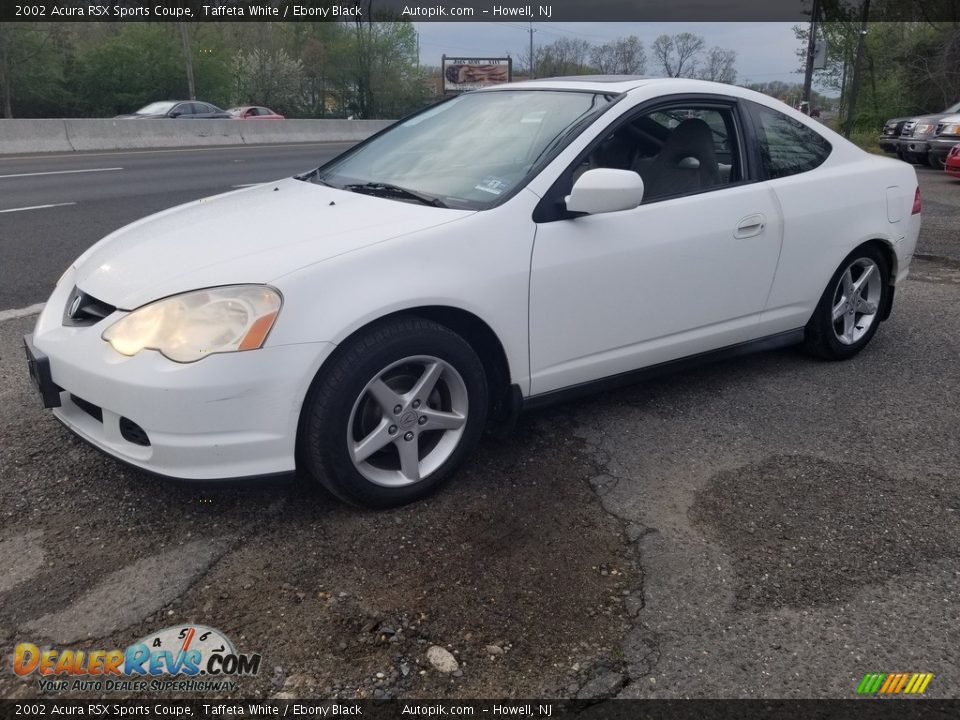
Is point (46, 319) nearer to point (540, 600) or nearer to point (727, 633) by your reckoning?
point (540, 600)

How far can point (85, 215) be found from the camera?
30.8 ft

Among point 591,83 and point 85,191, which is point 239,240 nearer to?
point 591,83

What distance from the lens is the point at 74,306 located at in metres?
3.27

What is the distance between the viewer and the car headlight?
2.82 meters

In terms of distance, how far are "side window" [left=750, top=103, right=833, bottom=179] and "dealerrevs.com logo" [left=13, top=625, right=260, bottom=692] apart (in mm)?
3293

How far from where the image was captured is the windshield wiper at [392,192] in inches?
139

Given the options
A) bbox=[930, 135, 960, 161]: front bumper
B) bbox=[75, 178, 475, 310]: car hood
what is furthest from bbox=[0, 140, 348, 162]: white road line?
bbox=[75, 178, 475, 310]: car hood

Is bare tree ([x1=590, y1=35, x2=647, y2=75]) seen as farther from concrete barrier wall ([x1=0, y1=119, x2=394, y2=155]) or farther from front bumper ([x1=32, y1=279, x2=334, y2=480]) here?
front bumper ([x1=32, y1=279, x2=334, y2=480])

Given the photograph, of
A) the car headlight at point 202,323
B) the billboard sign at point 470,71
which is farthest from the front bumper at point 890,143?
the billboard sign at point 470,71

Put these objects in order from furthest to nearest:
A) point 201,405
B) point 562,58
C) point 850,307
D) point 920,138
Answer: point 562,58 → point 920,138 → point 850,307 → point 201,405

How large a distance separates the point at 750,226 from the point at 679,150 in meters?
0.49

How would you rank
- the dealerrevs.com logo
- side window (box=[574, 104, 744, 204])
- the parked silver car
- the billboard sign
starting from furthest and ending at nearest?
1. the billboard sign
2. the parked silver car
3. side window (box=[574, 104, 744, 204])
4. the dealerrevs.com logo

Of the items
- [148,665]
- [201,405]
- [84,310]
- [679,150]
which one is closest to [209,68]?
[679,150]

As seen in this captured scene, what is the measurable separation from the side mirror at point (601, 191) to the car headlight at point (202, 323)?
4.12 feet
